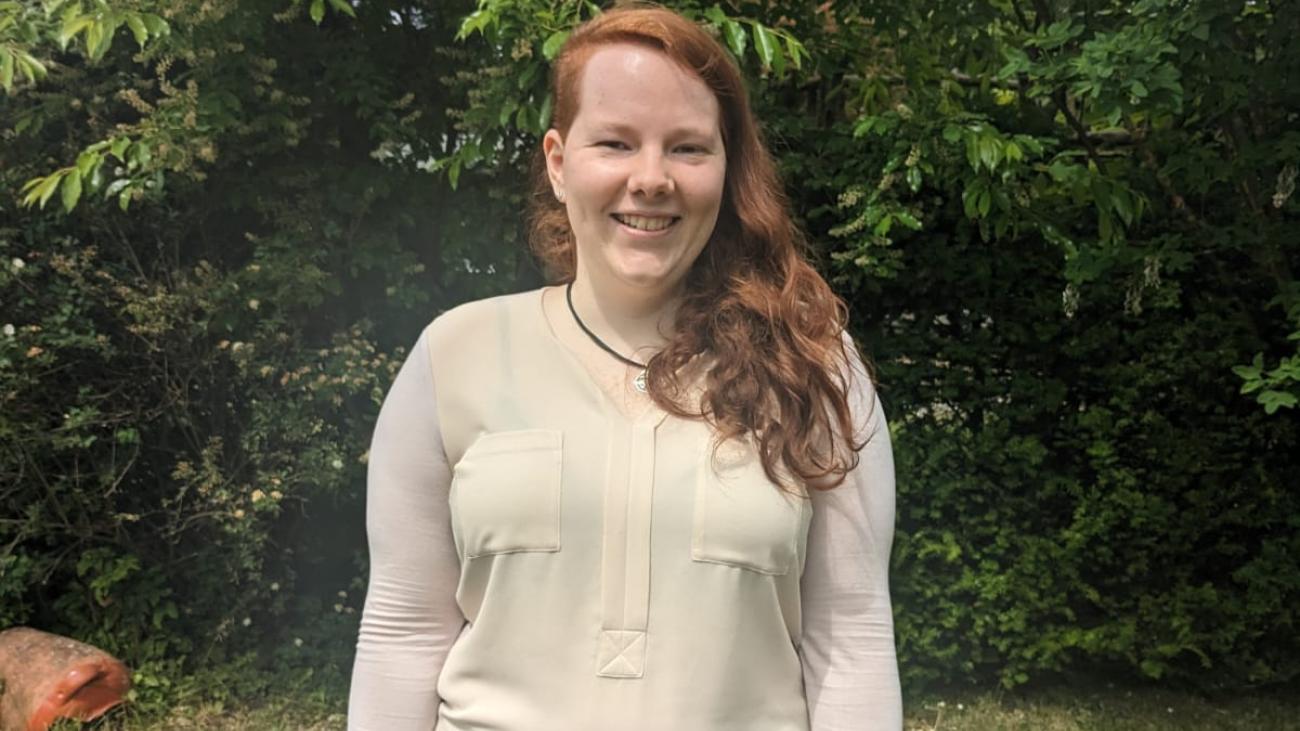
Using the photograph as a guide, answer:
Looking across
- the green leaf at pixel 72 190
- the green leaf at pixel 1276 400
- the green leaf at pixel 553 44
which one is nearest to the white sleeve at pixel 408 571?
the green leaf at pixel 553 44

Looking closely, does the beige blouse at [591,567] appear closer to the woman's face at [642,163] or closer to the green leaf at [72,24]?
the woman's face at [642,163]

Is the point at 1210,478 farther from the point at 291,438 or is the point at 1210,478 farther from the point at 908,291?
the point at 291,438

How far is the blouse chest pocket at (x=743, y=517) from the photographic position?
1.22m

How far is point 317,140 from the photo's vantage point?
3.78 meters

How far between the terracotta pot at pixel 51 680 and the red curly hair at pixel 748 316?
10.9ft

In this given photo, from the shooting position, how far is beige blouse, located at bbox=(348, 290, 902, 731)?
1.22 meters

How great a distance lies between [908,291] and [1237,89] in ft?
4.81

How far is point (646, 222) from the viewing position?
4.27 feet

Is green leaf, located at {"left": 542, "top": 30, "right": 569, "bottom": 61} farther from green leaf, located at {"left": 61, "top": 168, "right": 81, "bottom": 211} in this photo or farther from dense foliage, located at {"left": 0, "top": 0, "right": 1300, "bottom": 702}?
green leaf, located at {"left": 61, "top": 168, "right": 81, "bottom": 211}

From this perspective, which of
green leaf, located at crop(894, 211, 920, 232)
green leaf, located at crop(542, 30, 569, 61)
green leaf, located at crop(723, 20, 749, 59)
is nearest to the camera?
green leaf, located at crop(542, 30, 569, 61)

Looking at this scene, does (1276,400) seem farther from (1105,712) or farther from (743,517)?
(743,517)

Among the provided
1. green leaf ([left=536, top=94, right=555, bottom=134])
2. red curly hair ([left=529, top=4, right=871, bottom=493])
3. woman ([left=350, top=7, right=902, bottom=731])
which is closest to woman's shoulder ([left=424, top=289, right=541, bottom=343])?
woman ([left=350, top=7, right=902, bottom=731])

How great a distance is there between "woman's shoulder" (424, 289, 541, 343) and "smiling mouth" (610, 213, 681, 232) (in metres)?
0.20

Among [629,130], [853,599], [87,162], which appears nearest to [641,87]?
[629,130]
